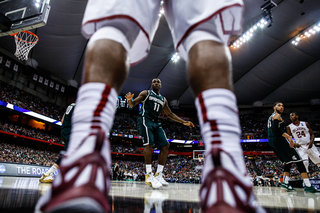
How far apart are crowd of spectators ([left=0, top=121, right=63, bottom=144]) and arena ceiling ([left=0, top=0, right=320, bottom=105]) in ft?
20.3

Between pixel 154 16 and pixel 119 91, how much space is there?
1.19ft

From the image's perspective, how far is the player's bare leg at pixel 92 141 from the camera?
0.41 m

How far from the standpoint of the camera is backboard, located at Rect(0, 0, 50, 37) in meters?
5.75

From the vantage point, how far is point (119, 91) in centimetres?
63

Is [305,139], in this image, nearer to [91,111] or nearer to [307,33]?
[91,111]

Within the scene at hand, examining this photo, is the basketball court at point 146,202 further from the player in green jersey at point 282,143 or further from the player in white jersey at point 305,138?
the player in white jersey at point 305,138

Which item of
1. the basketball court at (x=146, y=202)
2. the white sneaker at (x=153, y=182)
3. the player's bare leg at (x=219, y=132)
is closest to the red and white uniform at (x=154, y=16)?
the player's bare leg at (x=219, y=132)

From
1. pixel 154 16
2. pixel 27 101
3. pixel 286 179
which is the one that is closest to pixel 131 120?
pixel 27 101

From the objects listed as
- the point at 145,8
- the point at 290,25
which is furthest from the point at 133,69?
the point at 145,8

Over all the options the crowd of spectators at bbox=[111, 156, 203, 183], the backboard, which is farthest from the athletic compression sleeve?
the crowd of spectators at bbox=[111, 156, 203, 183]

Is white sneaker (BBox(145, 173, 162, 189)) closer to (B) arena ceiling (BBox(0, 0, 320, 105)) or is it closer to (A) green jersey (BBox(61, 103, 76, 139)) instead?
(A) green jersey (BBox(61, 103, 76, 139))

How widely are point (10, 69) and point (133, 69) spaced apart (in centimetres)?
1145

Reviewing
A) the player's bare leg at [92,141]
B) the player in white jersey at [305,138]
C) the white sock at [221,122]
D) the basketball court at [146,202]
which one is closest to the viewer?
the player's bare leg at [92,141]

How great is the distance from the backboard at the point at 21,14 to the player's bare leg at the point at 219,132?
647cm
